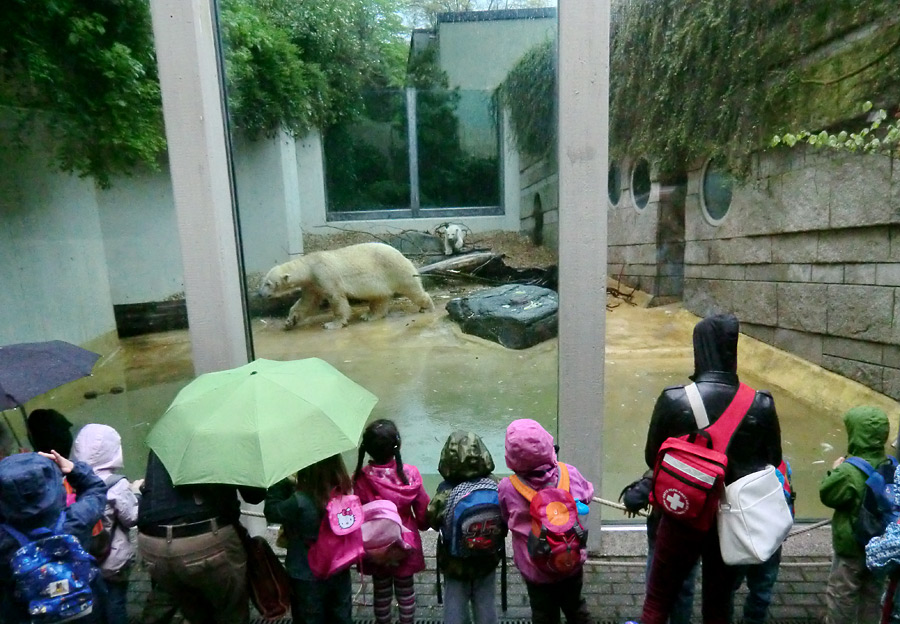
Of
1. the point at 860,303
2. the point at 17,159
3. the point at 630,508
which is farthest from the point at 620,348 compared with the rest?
the point at 17,159

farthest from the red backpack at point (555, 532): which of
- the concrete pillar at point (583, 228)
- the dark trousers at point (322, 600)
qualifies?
the concrete pillar at point (583, 228)

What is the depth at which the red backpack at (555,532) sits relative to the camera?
5.19ft

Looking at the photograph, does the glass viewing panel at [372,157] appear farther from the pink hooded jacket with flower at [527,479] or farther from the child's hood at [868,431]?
the child's hood at [868,431]

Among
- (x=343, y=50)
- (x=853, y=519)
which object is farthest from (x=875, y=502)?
(x=343, y=50)

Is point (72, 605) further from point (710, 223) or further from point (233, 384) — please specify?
point (710, 223)

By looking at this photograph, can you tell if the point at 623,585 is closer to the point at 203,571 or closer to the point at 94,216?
the point at 203,571

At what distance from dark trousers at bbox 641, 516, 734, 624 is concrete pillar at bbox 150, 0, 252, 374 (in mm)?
2120

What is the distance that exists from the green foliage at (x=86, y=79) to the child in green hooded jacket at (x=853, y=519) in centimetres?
431

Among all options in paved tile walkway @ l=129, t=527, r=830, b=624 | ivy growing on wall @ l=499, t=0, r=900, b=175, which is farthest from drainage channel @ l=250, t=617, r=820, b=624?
ivy growing on wall @ l=499, t=0, r=900, b=175

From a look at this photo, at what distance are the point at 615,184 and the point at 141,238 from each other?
389 centimetres

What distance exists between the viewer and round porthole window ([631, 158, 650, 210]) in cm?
505

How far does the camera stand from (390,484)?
72.2 inches

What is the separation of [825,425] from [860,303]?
1005 mm

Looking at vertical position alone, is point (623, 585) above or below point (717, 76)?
below
